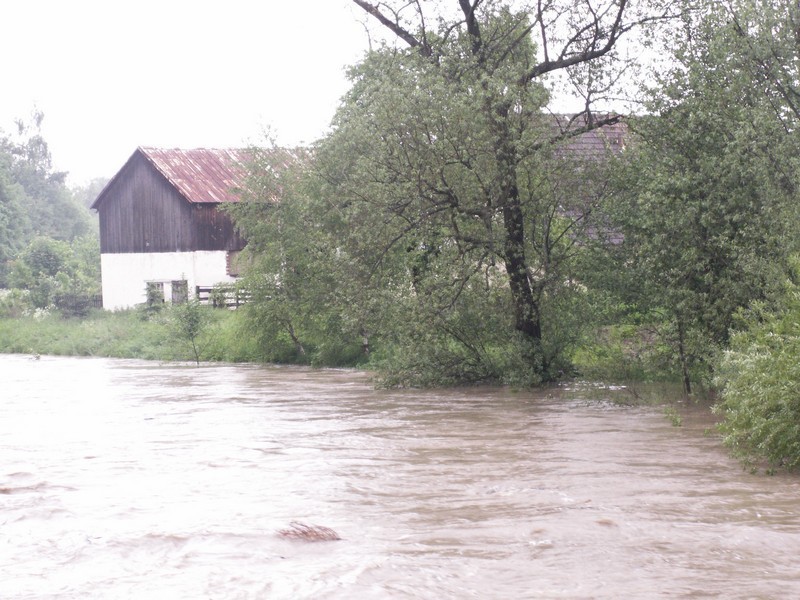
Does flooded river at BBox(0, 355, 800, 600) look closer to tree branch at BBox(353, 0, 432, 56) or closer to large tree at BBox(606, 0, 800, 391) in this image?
large tree at BBox(606, 0, 800, 391)

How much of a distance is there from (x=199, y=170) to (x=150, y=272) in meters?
4.37

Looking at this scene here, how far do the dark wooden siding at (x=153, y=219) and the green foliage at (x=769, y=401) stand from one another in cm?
3056

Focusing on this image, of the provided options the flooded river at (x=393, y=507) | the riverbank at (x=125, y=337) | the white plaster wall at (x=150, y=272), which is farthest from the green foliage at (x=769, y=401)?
the white plaster wall at (x=150, y=272)

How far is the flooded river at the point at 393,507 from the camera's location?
6.37 metres

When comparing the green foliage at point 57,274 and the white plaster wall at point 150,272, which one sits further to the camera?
the green foliage at point 57,274

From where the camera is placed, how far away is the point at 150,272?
4153 cm

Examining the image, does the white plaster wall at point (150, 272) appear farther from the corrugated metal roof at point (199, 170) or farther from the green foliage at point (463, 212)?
the green foliage at point (463, 212)

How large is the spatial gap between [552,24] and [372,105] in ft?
11.2

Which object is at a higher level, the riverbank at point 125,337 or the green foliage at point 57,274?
the green foliage at point 57,274

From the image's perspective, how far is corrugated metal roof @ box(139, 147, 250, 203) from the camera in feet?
132

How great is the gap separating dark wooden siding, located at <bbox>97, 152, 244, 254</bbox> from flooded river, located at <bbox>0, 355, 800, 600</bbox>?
25.1m

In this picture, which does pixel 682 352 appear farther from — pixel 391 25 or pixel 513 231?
pixel 391 25

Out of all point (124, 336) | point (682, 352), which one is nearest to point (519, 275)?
point (682, 352)

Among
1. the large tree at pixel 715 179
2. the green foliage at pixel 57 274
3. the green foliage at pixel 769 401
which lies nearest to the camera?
the green foliage at pixel 769 401
